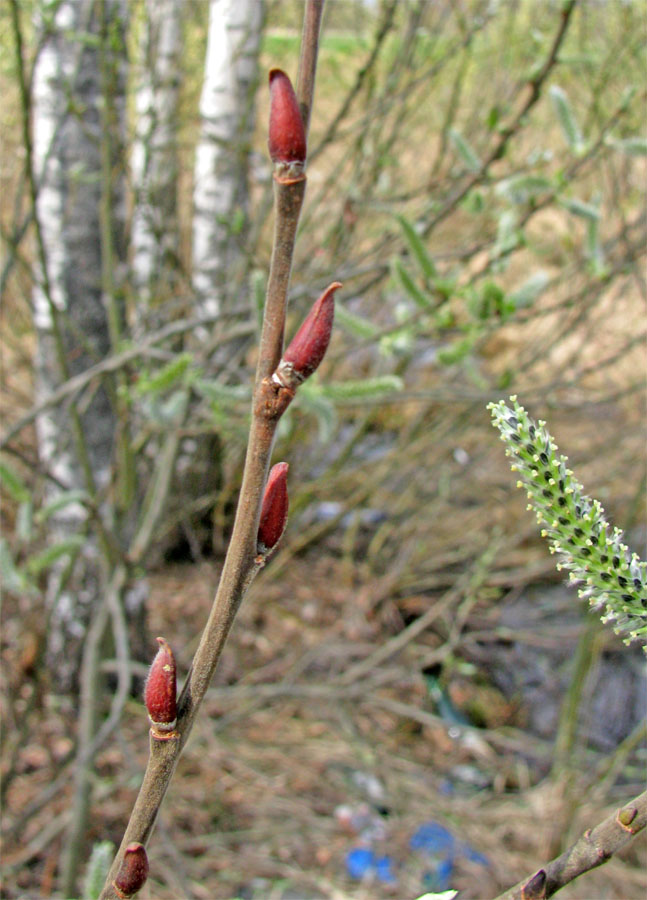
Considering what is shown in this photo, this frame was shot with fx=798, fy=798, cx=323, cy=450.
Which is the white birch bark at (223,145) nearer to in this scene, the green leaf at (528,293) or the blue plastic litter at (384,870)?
the green leaf at (528,293)

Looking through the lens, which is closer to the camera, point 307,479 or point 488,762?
point 488,762

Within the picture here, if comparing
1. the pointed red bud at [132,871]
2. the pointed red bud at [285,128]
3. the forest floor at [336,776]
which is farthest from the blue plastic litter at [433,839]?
the pointed red bud at [285,128]

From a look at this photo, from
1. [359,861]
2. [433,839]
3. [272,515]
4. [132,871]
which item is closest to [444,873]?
[433,839]

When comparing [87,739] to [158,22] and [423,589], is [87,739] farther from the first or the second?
[423,589]

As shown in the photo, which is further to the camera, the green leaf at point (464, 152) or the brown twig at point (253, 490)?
the green leaf at point (464, 152)

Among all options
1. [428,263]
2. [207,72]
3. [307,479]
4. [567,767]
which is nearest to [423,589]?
[307,479]

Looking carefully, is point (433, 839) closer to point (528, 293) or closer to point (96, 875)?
point (528, 293)
